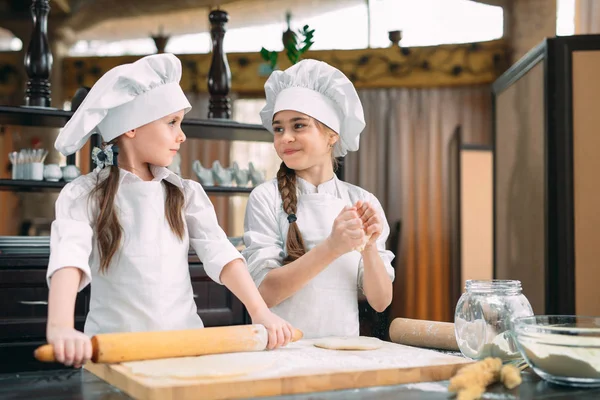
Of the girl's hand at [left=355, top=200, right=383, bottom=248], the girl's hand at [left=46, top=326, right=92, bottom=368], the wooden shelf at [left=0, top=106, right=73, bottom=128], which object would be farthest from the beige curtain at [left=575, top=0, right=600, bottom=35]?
the girl's hand at [left=46, top=326, right=92, bottom=368]

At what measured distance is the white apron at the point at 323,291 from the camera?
5.03ft

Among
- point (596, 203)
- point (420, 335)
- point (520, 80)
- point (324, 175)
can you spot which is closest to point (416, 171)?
point (520, 80)

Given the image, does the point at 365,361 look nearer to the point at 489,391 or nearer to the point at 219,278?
the point at 489,391

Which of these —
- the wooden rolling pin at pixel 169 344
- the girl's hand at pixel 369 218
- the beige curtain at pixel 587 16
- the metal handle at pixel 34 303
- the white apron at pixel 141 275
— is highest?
the beige curtain at pixel 587 16

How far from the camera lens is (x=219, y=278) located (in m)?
1.34

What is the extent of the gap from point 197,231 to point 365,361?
52 cm

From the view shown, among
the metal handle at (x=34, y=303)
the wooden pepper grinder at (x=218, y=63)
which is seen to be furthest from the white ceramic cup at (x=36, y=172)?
the wooden pepper grinder at (x=218, y=63)

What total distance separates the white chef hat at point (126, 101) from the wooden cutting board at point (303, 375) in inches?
17.8

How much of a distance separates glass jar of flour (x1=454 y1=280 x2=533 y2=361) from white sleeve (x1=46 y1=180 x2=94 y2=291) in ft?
2.05

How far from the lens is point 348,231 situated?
4.31 ft

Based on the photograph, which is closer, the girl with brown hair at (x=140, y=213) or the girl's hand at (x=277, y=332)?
the girl's hand at (x=277, y=332)

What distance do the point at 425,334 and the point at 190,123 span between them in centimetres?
183

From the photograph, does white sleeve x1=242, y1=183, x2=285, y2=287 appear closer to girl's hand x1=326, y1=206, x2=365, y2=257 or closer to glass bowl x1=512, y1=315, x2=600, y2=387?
girl's hand x1=326, y1=206, x2=365, y2=257

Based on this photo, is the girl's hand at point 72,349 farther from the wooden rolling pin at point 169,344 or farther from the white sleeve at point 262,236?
the white sleeve at point 262,236
